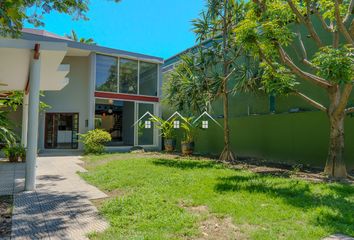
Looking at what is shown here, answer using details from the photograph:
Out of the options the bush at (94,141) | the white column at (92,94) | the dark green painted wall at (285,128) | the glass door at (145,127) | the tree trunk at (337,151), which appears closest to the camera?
the tree trunk at (337,151)

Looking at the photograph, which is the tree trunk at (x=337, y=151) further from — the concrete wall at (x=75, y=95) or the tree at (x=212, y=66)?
the concrete wall at (x=75, y=95)

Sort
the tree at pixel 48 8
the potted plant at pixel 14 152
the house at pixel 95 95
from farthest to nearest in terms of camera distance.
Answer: the house at pixel 95 95 → the potted plant at pixel 14 152 → the tree at pixel 48 8

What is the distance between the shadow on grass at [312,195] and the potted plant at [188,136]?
6.78m

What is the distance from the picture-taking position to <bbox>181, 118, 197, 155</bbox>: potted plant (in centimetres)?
1467

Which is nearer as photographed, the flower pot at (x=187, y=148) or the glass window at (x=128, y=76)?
the flower pot at (x=187, y=148)

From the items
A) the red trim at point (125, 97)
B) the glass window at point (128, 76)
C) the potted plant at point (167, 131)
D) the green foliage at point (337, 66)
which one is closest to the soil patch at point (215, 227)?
the green foliage at point (337, 66)

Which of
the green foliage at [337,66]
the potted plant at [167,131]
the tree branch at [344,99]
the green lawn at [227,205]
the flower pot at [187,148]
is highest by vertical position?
the green foliage at [337,66]

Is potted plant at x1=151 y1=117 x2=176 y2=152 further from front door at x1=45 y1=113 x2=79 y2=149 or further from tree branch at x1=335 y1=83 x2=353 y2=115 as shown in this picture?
tree branch at x1=335 y1=83 x2=353 y2=115

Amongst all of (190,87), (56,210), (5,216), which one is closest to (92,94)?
(190,87)

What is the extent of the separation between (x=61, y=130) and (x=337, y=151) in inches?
567

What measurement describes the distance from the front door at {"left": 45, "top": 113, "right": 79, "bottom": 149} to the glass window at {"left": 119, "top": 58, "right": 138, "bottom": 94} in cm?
312

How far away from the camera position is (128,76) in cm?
1820

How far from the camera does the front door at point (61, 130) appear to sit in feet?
57.3

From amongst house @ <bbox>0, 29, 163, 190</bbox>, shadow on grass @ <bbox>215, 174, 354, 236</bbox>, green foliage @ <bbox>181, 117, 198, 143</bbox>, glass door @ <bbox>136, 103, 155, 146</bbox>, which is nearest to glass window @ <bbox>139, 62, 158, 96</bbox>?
house @ <bbox>0, 29, 163, 190</bbox>
